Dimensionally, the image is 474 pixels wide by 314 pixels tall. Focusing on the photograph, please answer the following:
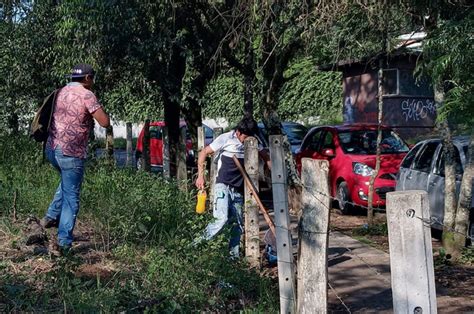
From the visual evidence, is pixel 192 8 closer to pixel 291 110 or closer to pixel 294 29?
pixel 294 29

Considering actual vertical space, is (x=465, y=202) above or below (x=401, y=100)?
below

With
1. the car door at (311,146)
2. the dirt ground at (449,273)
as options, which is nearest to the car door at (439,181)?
the dirt ground at (449,273)

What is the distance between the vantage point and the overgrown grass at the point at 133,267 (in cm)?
572

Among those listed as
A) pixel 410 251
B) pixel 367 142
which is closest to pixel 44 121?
pixel 410 251

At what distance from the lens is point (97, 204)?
28.8ft

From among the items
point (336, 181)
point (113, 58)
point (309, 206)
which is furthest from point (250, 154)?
point (336, 181)

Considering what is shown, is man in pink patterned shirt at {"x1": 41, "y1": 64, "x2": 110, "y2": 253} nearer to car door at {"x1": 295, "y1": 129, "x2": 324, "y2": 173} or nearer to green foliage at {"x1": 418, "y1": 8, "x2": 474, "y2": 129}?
green foliage at {"x1": 418, "y1": 8, "x2": 474, "y2": 129}

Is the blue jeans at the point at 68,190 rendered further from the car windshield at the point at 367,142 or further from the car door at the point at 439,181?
the car windshield at the point at 367,142

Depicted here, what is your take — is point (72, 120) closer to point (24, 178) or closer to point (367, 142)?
point (24, 178)

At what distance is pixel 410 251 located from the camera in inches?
145

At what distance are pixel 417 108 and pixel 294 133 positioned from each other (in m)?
6.48

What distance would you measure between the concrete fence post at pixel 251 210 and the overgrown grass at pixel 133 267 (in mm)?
476

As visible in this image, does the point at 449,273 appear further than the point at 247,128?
Yes

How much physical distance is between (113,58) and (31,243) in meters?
5.21
